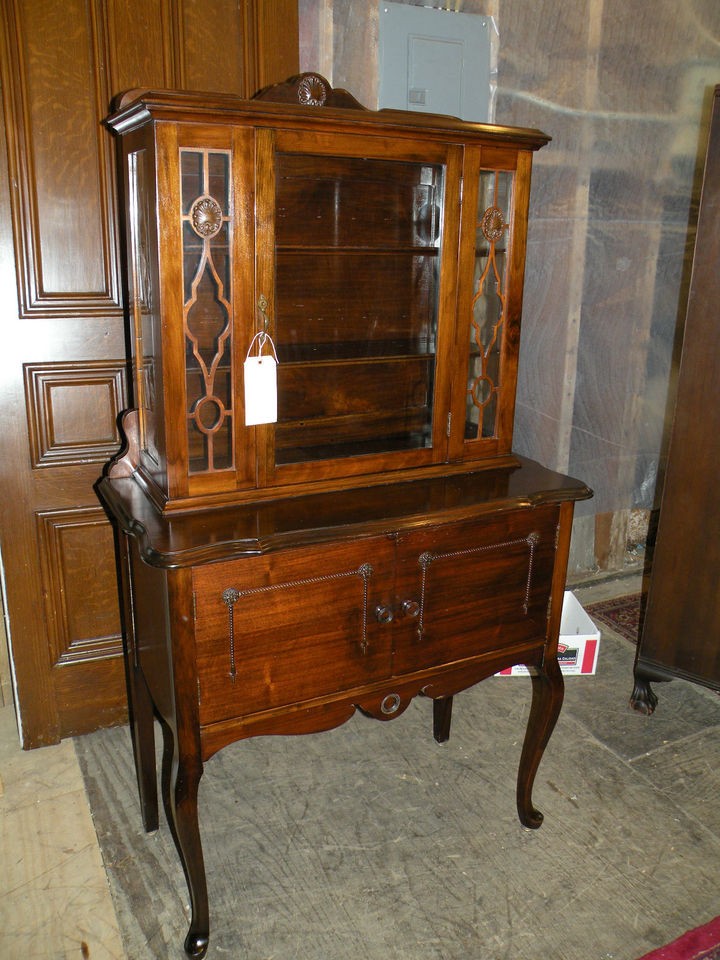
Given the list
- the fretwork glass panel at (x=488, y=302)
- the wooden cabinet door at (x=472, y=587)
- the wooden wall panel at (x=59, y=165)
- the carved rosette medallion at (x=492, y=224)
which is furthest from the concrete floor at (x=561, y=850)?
the carved rosette medallion at (x=492, y=224)

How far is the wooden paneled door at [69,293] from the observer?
6.91 ft

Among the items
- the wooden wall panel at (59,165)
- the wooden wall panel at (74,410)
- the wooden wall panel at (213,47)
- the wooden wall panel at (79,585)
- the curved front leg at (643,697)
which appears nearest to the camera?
the wooden wall panel at (59,165)

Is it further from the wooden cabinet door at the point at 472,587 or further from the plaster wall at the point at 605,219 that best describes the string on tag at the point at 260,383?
the plaster wall at the point at 605,219

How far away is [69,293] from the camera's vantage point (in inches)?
88.8

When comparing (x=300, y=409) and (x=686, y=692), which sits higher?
(x=300, y=409)

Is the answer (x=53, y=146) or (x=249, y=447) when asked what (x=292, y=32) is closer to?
(x=53, y=146)

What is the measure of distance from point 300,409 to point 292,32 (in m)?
1.13

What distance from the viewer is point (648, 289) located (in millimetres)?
3330

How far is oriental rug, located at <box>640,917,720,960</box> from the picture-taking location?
179cm

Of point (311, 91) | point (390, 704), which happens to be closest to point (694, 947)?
point (390, 704)

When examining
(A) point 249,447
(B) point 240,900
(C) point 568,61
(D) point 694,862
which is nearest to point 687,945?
(D) point 694,862

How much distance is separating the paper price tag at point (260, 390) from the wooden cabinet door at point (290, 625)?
0.32m

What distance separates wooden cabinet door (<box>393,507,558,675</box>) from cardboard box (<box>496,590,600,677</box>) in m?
0.90

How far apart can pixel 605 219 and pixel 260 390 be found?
196 centimetres
